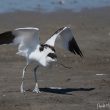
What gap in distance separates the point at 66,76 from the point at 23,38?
80.8 inches

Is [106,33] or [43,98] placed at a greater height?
[106,33]

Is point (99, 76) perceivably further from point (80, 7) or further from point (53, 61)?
point (80, 7)

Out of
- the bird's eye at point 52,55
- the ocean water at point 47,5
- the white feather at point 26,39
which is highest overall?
the ocean water at point 47,5

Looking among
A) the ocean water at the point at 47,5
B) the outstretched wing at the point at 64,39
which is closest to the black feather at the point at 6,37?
the outstretched wing at the point at 64,39

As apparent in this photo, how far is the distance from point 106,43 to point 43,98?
22.0 feet

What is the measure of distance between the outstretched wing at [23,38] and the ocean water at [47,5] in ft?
35.4

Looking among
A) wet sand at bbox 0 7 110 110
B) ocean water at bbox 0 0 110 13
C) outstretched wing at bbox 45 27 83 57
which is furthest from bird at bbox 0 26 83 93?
→ ocean water at bbox 0 0 110 13

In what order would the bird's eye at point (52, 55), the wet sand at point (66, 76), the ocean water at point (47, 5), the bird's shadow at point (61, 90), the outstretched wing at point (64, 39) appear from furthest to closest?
the ocean water at point (47, 5) < the outstretched wing at point (64, 39) < the bird's shadow at point (61, 90) < the bird's eye at point (52, 55) < the wet sand at point (66, 76)

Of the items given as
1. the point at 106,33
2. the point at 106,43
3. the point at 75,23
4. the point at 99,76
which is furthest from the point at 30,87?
the point at 75,23

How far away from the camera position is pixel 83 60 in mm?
16188

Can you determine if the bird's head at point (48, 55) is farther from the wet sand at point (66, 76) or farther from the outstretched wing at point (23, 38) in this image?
the wet sand at point (66, 76)

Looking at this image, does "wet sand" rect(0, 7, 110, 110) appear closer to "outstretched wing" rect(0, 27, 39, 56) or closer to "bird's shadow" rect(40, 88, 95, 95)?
"bird's shadow" rect(40, 88, 95, 95)

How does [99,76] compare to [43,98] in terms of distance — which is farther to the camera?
[99,76]

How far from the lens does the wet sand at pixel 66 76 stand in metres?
11.8
